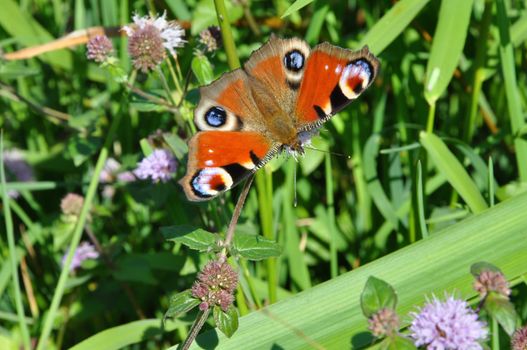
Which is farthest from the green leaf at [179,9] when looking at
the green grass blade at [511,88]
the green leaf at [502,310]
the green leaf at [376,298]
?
the green leaf at [502,310]

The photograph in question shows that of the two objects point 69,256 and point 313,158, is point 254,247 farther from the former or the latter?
point 313,158

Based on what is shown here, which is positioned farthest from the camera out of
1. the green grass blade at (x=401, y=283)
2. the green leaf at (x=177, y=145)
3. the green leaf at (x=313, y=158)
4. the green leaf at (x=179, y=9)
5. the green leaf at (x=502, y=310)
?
the green leaf at (x=179, y=9)

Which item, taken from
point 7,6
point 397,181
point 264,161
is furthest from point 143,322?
point 7,6

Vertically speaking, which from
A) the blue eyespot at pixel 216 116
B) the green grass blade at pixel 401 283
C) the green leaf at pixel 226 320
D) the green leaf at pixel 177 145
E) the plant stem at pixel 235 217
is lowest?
the green leaf at pixel 226 320

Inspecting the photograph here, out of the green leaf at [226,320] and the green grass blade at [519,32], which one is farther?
the green grass blade at [519,32]

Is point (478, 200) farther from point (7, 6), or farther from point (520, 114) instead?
point (7, 6)

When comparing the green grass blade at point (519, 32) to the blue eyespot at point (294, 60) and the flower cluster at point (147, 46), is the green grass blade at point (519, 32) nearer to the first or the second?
the blue eyespot at point (294, 60)

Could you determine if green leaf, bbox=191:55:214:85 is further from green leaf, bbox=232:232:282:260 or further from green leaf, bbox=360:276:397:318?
green leaf, bbox=360:276:397:318
